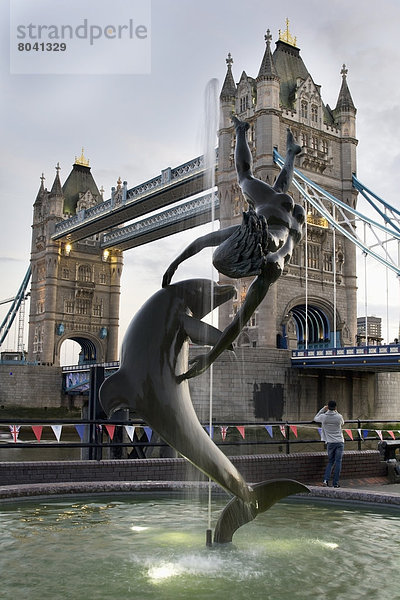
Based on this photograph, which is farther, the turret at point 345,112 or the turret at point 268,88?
the turret at point 345,112

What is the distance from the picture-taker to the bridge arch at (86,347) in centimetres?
5759

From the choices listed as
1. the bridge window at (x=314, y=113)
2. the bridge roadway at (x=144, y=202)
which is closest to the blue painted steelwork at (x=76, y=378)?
the bridge roadway at (x=144, y=202)

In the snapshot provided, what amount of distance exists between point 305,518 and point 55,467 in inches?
128

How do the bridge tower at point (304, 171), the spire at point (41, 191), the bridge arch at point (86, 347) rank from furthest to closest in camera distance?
the spire at point (41, 191), the bridge arch at point (86, 347), the bridge tower at point (304, 171)

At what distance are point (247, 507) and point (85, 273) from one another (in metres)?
57.7

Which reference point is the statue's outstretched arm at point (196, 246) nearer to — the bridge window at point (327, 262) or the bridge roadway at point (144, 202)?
the bridge roadway at point (144, 202)

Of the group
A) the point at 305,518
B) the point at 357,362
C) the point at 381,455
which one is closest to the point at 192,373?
the point at 305,518

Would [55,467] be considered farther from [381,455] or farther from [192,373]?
[381,455]

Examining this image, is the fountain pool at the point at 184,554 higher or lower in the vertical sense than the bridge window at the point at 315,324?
lower

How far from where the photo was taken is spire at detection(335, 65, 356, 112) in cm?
4372

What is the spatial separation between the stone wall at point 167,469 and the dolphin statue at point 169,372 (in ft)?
10.2

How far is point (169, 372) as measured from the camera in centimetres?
473

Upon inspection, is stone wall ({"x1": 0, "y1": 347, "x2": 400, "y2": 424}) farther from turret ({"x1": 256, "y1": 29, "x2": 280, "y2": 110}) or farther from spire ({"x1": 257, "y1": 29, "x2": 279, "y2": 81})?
spire ({"x1": 257, "y1": 29, "x2": 279, "y2": 81})

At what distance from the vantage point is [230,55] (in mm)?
43094
